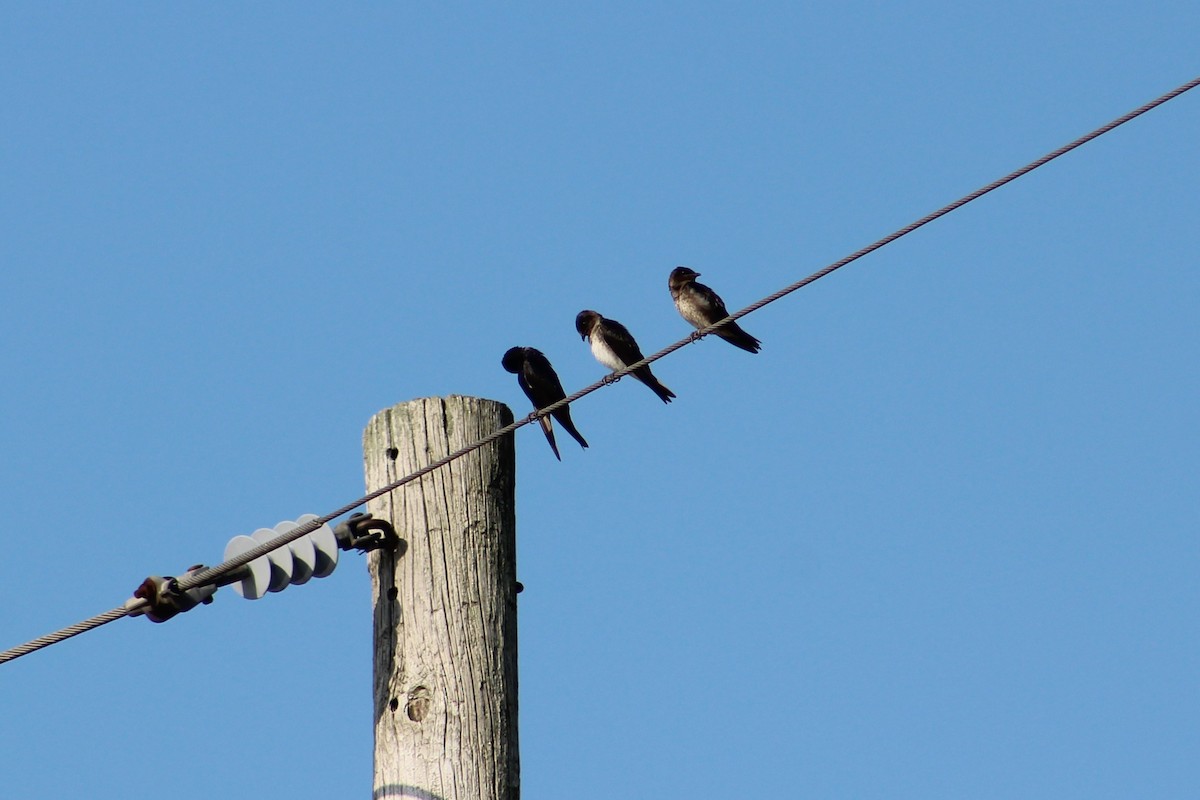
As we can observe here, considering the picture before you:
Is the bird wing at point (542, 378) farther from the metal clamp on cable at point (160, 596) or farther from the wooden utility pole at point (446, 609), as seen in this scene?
the metal clamp on cable at point (160, 596)

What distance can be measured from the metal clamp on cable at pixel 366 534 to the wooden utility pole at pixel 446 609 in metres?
0.03

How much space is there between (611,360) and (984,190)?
20.0 feet

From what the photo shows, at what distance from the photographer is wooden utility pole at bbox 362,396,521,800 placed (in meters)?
4.35

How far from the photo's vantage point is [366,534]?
15.4ft

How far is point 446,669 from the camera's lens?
4.41 meters

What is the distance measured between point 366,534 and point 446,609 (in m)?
0.38

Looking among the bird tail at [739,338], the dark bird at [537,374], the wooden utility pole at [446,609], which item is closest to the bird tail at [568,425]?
the dark bird at [537,374]

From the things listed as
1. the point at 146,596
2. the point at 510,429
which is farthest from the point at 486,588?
the point at 146,596

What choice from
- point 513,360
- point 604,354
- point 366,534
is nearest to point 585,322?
point 604,354

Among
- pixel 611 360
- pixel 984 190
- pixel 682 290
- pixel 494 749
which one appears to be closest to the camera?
pixel 494 749

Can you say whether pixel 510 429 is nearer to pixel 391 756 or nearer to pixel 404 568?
pixel 404 568

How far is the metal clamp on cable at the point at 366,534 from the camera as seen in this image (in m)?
4.66

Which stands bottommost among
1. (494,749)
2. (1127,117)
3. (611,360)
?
(494,749)

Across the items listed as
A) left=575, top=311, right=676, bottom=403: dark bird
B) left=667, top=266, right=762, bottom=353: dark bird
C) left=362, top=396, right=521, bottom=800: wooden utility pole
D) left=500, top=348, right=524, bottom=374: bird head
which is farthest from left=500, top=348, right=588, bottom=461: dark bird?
left=362, top=396, right=521, bottom=800: wooden utility pole
